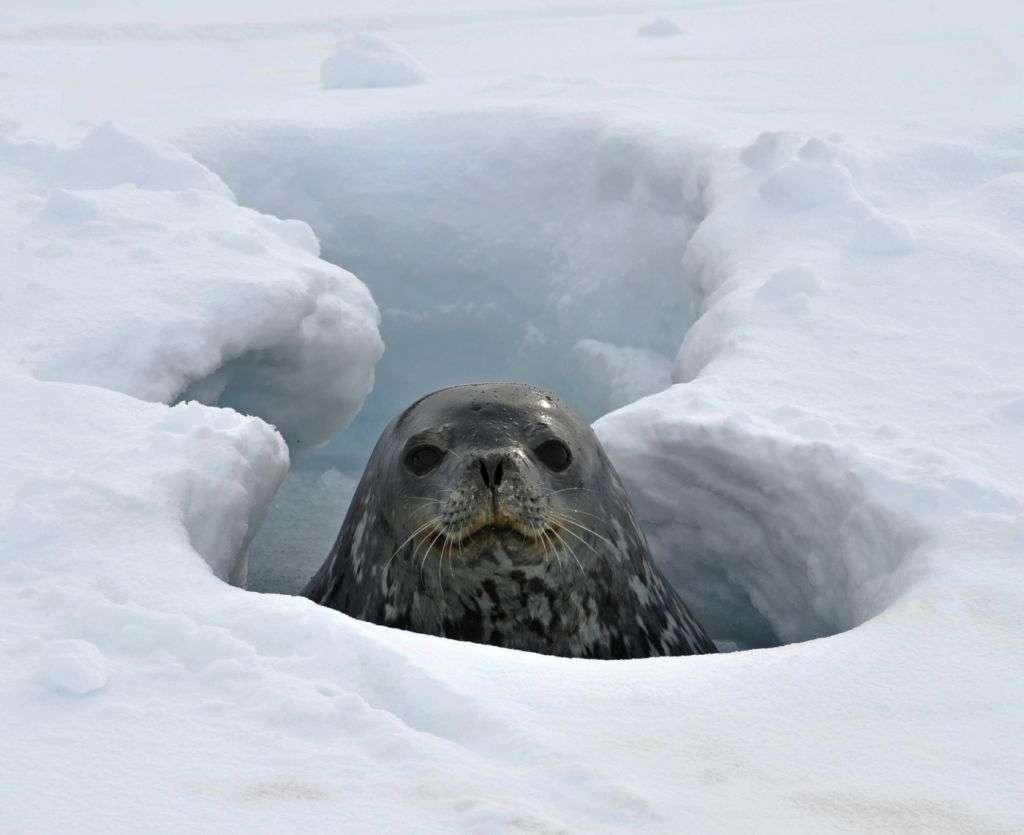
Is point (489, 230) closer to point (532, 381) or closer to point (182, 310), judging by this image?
point (532, 381)

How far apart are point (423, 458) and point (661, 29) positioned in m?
6.87

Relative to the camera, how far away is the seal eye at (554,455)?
11.1 ft

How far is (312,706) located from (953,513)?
4.85 feet

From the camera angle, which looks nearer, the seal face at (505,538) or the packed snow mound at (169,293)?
the seal face at (505,538)

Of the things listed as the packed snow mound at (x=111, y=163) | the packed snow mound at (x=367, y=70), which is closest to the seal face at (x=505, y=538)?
the packed snow mound at (x=111, y=163)

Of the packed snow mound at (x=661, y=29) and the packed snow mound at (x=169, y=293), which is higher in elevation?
the packed snow mound at (x=169, y=293)

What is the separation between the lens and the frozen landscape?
2068mm

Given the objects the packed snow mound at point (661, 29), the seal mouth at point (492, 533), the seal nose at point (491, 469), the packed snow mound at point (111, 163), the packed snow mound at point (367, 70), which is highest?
the seal nose at point (491, 469)

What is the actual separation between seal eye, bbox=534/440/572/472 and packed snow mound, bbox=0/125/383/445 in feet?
3.76

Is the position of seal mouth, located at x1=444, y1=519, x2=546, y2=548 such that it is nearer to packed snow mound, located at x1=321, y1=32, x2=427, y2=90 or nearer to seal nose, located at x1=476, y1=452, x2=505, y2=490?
seal nose, located at x1=476, y1=452, x2=505, y2=490

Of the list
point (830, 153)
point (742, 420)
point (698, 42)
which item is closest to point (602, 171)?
point (830, 153)

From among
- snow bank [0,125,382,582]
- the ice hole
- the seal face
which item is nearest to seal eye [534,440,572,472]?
the seal face

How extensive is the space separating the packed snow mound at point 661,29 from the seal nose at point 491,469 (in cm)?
691

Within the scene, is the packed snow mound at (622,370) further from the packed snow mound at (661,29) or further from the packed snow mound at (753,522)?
the packed snow mound at (661,29)
